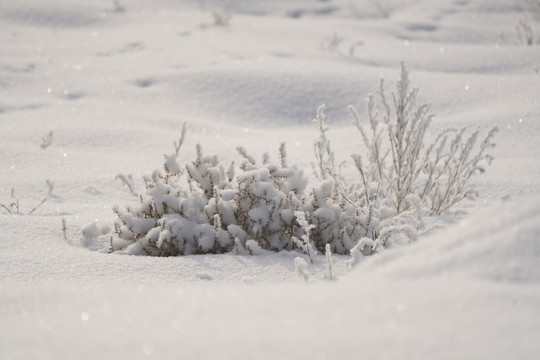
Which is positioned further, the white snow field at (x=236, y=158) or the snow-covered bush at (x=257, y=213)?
the snow-covered bush at (x=257, y=213)

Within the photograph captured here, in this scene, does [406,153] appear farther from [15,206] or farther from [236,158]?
[15,206]

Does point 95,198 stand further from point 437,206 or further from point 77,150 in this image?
point 437,206

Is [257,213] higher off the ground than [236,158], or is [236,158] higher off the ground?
[236,158]

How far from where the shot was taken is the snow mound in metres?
1.10

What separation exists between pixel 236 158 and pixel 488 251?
2.61 metres

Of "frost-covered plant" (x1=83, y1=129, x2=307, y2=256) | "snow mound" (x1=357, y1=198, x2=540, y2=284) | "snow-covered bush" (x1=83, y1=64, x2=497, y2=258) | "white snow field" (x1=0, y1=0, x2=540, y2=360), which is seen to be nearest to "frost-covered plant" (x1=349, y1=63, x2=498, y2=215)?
"snow-covered bush" (x1=83, y1=64, x2=497, y2=258)

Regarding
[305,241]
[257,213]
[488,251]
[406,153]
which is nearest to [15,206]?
[257,213]

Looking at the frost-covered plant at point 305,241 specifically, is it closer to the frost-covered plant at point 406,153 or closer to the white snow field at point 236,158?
the white snow field at point 236,158

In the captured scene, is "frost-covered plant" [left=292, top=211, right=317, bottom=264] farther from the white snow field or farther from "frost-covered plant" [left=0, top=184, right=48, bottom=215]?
"frost-covered plant" [left=0, top=184, right=48, bottom=215]

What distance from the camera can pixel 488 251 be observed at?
1.14m

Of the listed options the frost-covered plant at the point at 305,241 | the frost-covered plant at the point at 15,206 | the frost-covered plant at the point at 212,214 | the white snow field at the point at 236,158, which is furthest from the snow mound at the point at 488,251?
the frost-covered plant at the point at 15,206

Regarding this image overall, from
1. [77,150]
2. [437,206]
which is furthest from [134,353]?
[77,150]

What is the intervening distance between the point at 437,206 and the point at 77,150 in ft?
7.70

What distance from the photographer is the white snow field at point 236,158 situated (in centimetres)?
94
